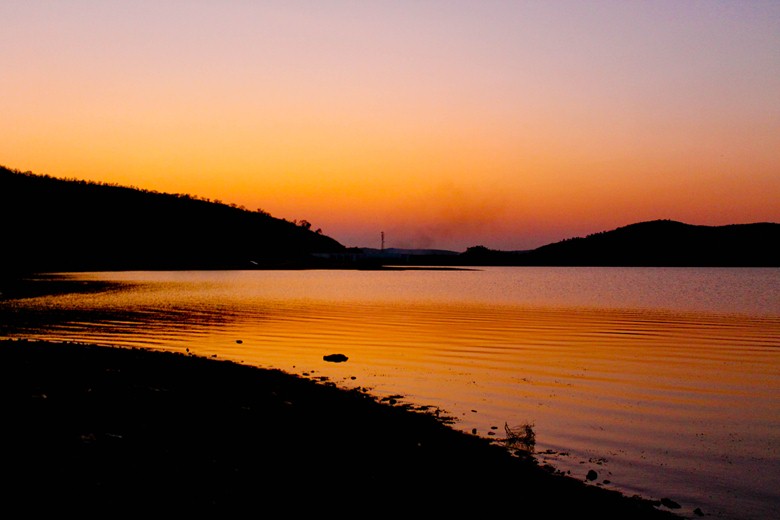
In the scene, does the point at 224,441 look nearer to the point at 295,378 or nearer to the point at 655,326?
the point at 295,378

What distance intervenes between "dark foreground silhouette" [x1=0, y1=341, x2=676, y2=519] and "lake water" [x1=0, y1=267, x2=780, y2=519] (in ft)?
7.66

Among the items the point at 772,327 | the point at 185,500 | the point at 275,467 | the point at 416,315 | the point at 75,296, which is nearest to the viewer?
the point at 185,500

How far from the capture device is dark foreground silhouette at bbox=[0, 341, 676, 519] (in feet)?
33.1

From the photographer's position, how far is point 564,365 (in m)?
30.7

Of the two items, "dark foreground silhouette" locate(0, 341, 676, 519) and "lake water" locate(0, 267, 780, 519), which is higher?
"dark foreground silhouette" locate(0, 341, 676, 519)

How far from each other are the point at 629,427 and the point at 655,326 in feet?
111

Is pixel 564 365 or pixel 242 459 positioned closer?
pixel 242 459

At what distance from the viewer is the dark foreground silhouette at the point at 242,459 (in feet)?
33.1

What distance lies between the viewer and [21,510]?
28.9 feet

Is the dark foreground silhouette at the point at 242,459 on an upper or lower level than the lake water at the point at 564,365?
upper

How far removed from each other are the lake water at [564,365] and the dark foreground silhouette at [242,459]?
234 centimetres

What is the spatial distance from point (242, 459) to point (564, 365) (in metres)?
21.0

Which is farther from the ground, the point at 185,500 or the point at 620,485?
the point at 185,500

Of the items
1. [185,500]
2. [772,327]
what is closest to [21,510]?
[185,500]
